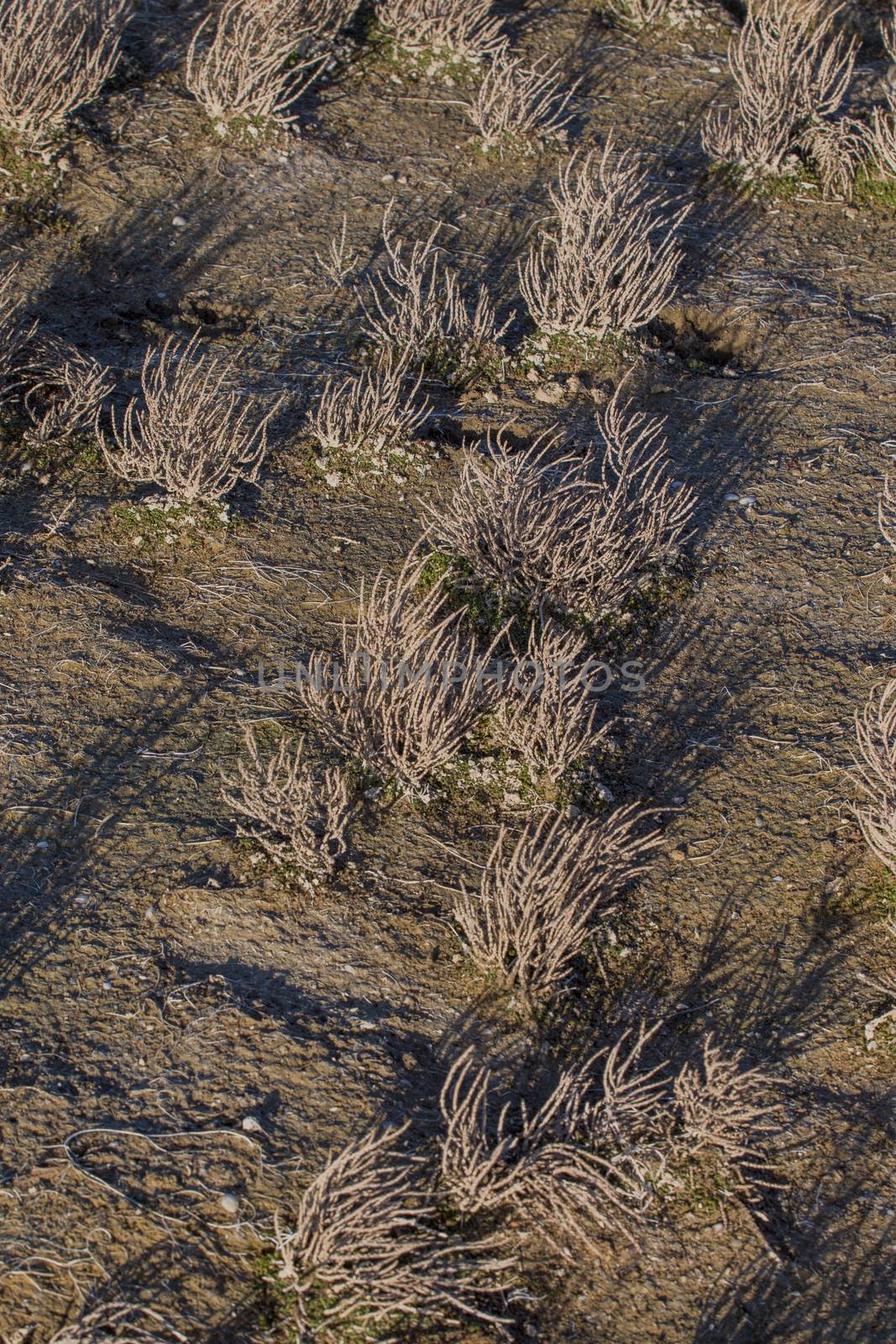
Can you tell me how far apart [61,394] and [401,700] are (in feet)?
7.01

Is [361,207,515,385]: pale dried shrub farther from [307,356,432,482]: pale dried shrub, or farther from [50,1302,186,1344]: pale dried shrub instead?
[50,1302,186,1344]: pale dried shrub

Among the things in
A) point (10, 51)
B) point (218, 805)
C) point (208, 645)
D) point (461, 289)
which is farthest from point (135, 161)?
point (218, 805)

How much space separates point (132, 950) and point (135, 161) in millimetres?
4185

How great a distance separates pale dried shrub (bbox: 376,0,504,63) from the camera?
655 centimetres

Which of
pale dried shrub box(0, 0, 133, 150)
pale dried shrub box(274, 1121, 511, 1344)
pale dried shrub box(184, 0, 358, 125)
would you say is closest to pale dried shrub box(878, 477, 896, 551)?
pale dried shrub box(274, 1121, 511, 1344)

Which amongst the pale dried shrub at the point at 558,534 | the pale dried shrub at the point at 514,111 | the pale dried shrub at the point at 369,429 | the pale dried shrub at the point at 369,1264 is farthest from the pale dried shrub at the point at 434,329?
the pale dried shrub at the point at 369,1264

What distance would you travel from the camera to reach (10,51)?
549 centimetres

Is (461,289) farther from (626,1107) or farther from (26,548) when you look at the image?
(626,1107)

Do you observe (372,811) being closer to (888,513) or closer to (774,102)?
(888,513)

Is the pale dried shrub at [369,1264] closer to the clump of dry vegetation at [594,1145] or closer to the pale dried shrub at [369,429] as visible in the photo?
the clump of dry vegetation at [594,1145]

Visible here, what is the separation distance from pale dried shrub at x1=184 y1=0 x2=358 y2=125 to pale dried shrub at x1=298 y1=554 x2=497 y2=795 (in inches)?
138

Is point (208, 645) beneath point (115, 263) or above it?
beneath

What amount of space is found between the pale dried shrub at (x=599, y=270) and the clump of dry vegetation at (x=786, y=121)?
105cm

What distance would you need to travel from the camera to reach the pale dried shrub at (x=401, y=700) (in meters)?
3.50
